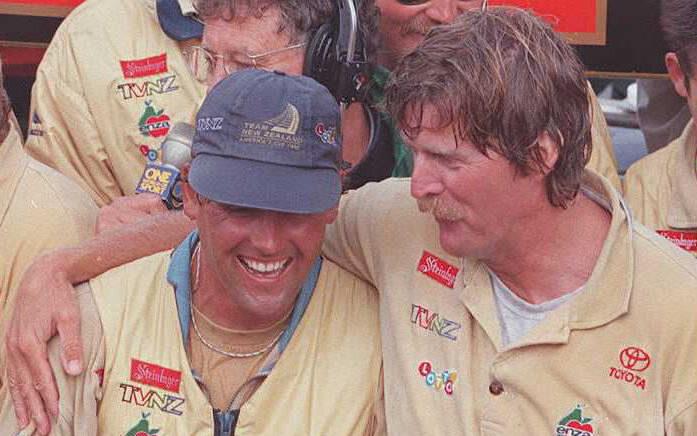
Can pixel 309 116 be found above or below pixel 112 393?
above

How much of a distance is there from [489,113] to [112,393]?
1048 millimetres

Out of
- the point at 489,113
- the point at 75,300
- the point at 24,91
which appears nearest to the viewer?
the point at 489,113

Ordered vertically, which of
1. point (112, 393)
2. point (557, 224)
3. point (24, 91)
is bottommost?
point (24, 91)

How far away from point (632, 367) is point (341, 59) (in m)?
1.27

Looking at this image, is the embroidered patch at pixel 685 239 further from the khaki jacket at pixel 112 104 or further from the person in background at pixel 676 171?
the khaki jacket at pixel 112 104

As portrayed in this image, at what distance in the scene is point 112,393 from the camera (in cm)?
328

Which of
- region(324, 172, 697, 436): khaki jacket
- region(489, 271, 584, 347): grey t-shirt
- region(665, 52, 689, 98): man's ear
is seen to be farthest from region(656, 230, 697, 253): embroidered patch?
region(489, 271, 584, 347): grey t-shirt

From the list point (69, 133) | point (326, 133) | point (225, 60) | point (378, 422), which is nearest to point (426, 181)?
point (326, 133)

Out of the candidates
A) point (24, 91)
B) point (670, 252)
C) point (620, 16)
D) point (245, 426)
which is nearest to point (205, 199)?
point (245, 426)

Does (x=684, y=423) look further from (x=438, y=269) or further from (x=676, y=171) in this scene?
(x=676, y=171)

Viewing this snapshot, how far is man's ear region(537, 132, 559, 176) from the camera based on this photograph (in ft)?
10.5

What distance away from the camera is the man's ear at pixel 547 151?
3.21 m

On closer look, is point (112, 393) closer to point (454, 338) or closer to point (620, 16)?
point (454, 338)

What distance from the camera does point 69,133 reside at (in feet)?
14.8
